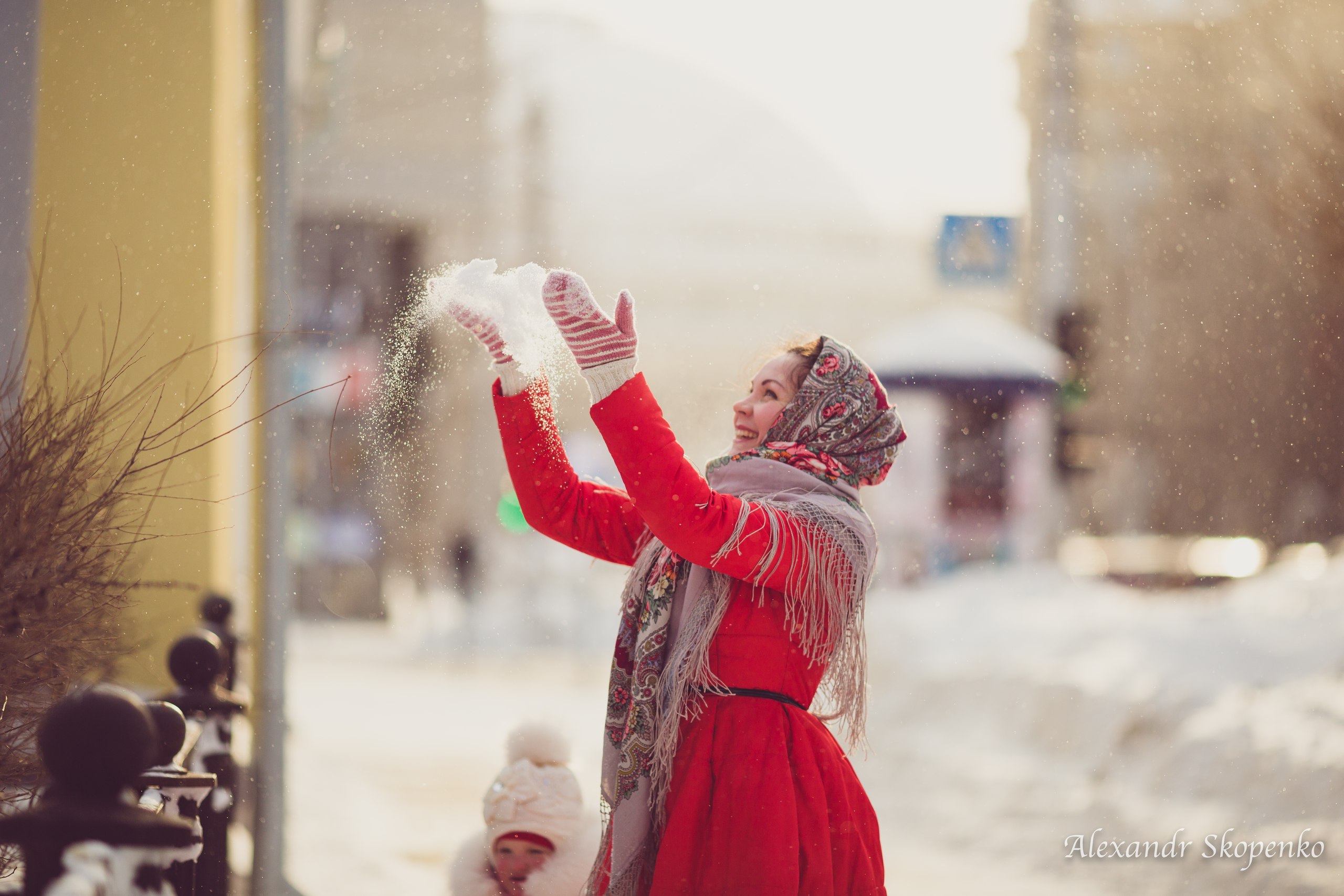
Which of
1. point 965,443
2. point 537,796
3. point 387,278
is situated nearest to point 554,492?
point 537,796

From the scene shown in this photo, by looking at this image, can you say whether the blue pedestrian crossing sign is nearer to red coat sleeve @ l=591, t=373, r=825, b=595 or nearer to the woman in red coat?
the woman in red coat

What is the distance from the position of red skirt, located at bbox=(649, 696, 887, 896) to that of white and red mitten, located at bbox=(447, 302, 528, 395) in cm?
59

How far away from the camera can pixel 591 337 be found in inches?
72.1

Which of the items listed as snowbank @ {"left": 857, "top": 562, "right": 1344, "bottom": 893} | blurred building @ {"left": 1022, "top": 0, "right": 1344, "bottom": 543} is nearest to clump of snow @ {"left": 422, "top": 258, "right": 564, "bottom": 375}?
snowbank @ {"left": 857, "top": 562, "right": 1344, "bottom": 893}

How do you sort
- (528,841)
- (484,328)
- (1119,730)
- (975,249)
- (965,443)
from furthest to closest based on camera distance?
(965,443) → (975,249) → (1119,730) → (528,841) → (484,328)

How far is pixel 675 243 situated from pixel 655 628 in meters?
15.5

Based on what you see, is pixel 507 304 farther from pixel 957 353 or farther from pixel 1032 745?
pixel 957 353

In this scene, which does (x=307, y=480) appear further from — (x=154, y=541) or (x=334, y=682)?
(x=154, y=541)

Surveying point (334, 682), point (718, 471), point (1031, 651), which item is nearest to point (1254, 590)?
point (1031, 651)

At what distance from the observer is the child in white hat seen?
256cm

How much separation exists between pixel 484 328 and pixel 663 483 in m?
0.45

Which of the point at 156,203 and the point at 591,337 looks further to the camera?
the point at 156,203

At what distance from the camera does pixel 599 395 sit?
6.05 feet

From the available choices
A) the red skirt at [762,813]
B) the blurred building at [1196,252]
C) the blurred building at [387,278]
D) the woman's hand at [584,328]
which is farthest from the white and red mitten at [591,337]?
the blurred building at [387,278]
